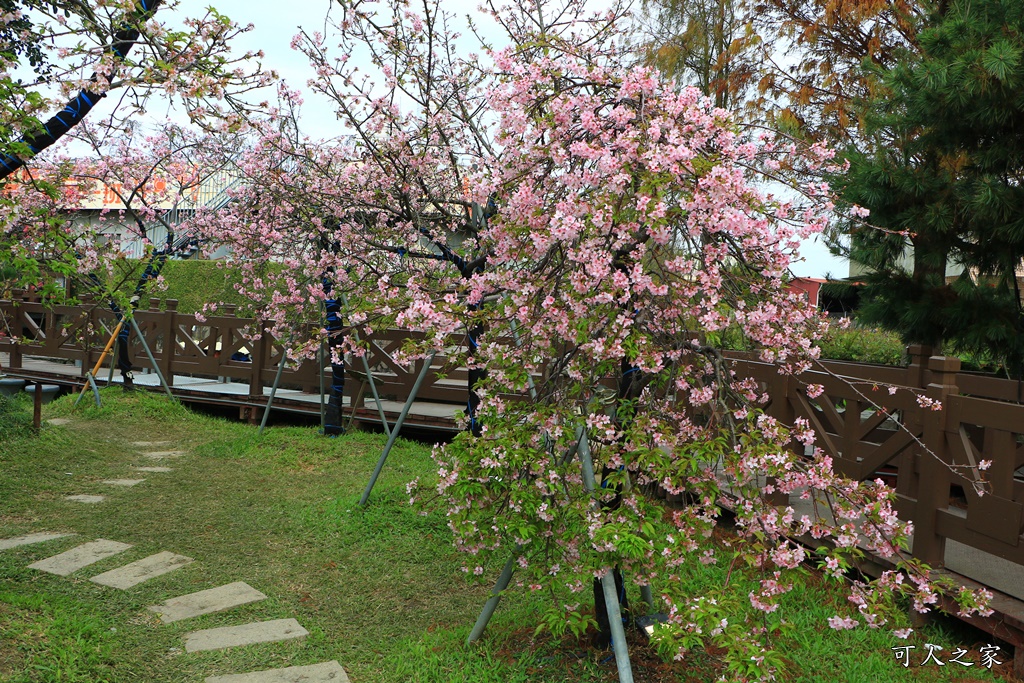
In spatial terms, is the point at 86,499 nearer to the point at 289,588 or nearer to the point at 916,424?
the point at 289,588

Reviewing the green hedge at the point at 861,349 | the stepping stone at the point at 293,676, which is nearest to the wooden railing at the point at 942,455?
the stepping stone at the point at 293,676

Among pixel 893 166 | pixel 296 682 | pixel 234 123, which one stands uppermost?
pixel 893 166

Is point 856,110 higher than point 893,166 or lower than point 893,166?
higher

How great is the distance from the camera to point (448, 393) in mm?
10211

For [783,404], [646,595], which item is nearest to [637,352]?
[646,595]

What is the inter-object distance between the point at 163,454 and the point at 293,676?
5966mm

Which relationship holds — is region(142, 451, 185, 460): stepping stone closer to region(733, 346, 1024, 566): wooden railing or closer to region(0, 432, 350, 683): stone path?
region(0, 432, 350, 683): stone path

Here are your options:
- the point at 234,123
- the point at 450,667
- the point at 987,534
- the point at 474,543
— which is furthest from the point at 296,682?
the point at 987,534

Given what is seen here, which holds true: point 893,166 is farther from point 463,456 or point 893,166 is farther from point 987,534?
point 463,456

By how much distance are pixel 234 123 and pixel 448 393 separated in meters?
5.86

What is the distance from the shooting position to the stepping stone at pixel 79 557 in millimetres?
5395

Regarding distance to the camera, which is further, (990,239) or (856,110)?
(856,110)

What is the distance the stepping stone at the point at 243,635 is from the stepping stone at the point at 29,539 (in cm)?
232

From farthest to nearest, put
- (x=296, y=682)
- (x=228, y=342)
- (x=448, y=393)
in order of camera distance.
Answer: (x=228, y=342)
(x=448, y=393)
(x=296, y=682)
